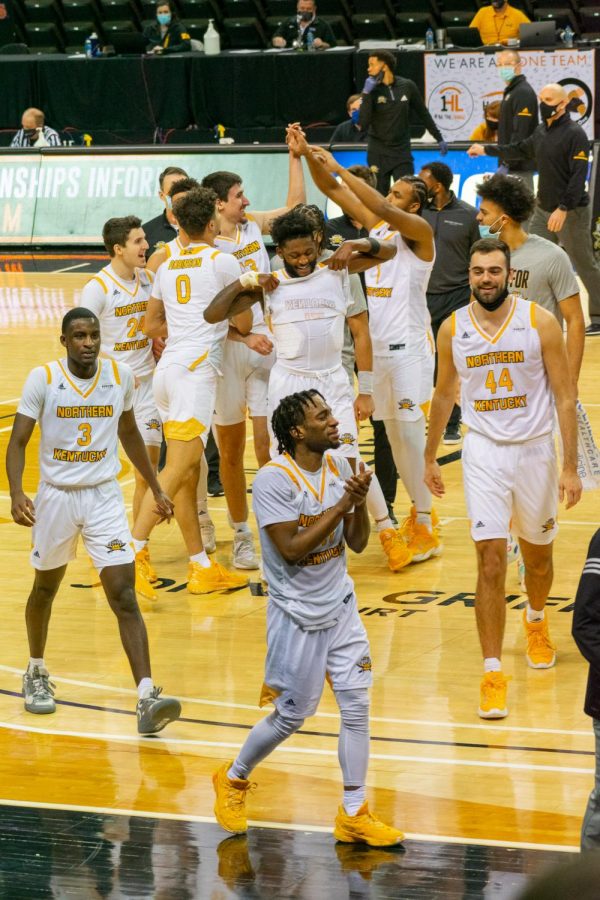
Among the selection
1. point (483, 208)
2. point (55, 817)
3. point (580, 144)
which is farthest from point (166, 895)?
point (580, 144)

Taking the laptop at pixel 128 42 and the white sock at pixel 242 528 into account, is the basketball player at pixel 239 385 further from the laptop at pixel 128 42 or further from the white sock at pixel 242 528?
the laptop at pixel 128 42

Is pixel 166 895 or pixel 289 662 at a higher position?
pixel 289 662

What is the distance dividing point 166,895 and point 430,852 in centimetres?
93

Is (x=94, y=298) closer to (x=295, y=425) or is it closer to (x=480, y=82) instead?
(x=295, y=425)

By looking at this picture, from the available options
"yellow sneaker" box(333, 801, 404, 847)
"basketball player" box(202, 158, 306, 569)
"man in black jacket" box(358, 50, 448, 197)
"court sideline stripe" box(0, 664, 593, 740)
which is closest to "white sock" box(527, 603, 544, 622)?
"court sideline stripe" box(0, 664, 593, 740)

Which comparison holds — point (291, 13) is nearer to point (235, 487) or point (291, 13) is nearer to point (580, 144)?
point (580, 144)

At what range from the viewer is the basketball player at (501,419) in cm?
683

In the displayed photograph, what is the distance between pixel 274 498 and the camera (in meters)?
5.54

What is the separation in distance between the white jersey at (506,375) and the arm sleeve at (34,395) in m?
1.84

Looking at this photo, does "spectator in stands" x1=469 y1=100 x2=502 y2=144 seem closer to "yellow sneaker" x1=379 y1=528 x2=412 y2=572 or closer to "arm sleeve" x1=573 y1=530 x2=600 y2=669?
"yellow sneaker" x1=379 y1=528 x2=412 y2=572

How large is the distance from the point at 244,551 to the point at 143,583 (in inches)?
32.6

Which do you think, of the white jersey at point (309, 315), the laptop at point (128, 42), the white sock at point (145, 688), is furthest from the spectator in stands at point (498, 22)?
the white sock at point (145, 688)

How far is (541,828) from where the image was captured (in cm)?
559

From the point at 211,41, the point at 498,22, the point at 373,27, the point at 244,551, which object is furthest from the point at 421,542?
the point at 211,41
